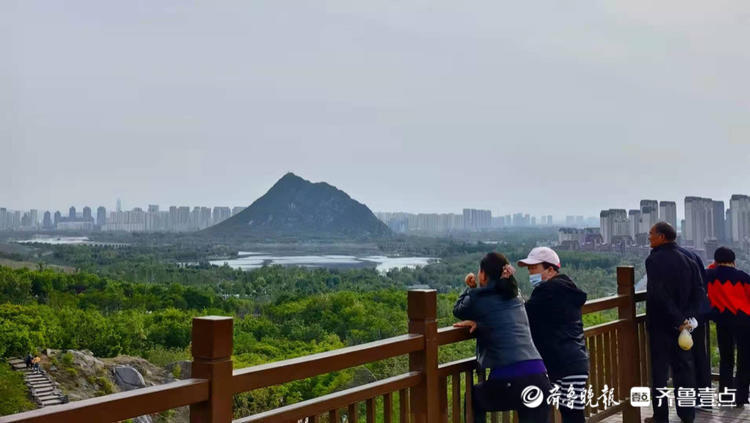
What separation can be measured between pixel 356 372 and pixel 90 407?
129 feet

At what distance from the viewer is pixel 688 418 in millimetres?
3828

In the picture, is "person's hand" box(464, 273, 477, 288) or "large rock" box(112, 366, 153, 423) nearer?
"person's hand" box(464, 273, 477, 288)

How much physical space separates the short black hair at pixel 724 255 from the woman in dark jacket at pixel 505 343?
2.36 metres

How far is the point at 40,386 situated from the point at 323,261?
6213cm

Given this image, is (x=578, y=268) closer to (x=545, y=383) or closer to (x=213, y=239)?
(x=545, y=383)

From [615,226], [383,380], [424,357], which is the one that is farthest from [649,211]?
[383,380]

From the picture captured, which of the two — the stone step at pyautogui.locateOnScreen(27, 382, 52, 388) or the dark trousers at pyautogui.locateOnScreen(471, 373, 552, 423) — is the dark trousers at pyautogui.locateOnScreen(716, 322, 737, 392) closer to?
the dark trousers at pyautogui.locateOnScreen(471, 373, 552, 423)

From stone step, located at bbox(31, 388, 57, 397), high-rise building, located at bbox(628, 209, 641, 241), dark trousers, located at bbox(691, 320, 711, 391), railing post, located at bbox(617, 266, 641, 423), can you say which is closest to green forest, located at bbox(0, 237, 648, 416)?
stone step, located at bbox(31, 388, 57, 397)

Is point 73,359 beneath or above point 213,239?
beneath

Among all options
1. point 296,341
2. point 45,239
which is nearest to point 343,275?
point 296,341

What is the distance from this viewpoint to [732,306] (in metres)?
4.27

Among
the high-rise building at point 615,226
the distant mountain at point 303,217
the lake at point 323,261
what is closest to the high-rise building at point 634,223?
the high-rise building at point 615,226

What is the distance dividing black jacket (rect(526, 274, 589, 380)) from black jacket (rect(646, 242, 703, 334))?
41.2 inches

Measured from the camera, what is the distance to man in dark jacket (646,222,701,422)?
365cm
